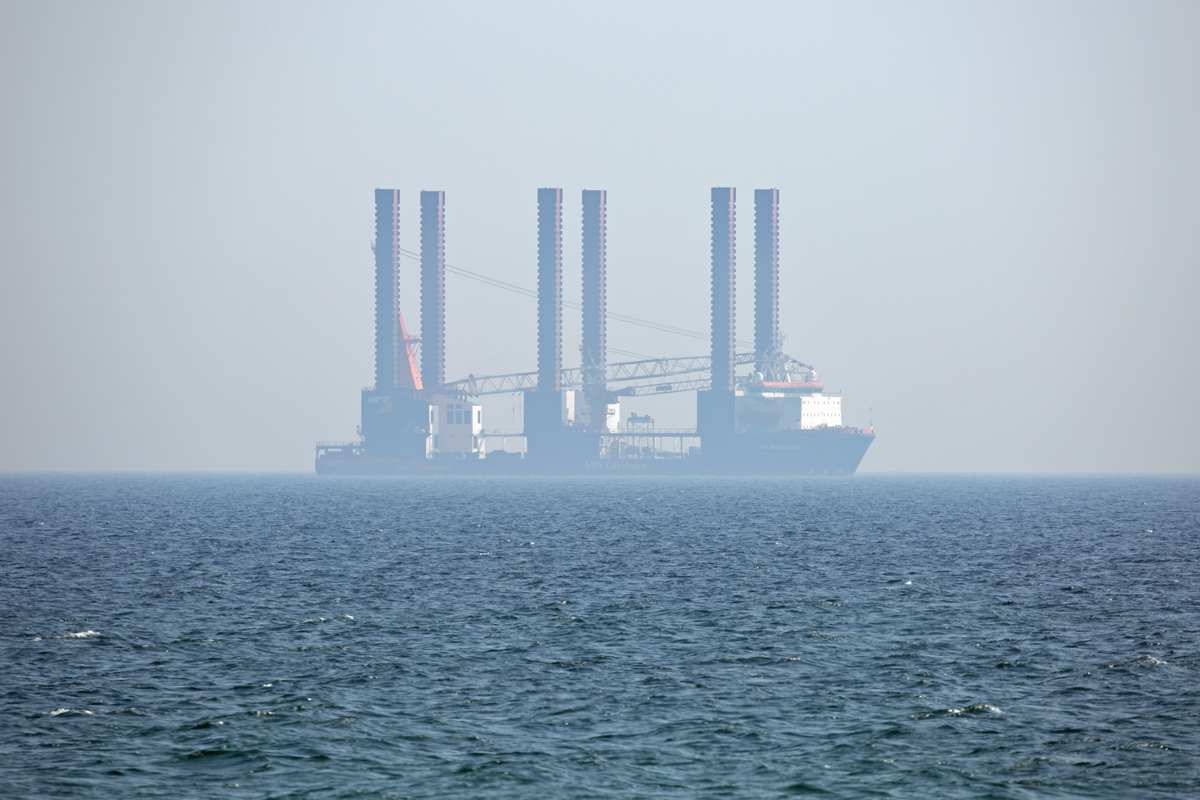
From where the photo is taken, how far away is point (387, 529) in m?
66.8

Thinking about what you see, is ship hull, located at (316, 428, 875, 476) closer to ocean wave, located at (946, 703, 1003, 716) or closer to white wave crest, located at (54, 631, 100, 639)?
white wave crest, located at (54, 631, 100, 639)

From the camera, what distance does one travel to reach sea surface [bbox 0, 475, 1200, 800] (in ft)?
58.0

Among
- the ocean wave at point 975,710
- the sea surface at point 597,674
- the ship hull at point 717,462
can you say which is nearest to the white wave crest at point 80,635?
the sea surface at point 597,674

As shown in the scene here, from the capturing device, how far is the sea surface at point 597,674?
17688 millimetres

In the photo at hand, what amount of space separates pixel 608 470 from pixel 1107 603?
502 feet

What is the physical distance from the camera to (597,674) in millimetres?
24312

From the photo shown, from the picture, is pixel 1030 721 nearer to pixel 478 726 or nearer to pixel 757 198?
pixel 478 726

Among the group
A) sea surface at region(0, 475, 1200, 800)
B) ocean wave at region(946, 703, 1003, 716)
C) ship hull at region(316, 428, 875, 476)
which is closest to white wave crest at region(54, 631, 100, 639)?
sea surface at region(0, 475, 1200, 800)

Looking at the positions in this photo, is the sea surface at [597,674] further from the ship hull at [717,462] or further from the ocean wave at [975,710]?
the ship hull at [717,462]

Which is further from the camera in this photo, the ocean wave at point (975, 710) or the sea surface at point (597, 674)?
the ocean wave at point (975, 710)

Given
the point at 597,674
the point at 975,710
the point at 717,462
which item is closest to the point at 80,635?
the point at 597,674

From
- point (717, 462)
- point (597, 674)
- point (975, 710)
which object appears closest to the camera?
point (975, 710)

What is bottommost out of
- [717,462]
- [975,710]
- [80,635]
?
[975,710]

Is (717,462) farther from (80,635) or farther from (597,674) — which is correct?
(597,674)
